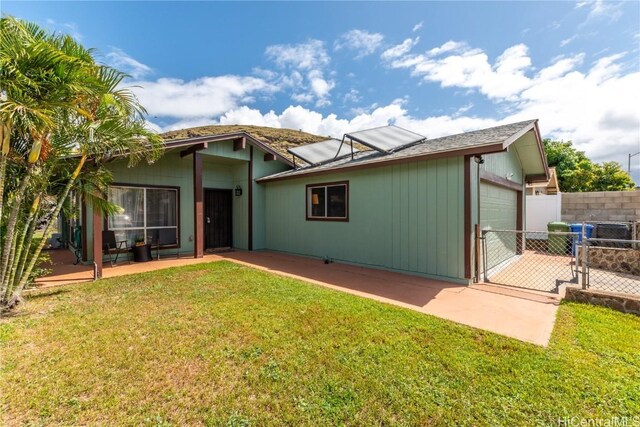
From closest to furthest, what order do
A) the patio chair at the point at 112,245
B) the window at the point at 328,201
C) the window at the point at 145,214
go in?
1. the patio chair at the point at 112,245
2. the window at the point at 328,201
3. the window at the point at 145,214

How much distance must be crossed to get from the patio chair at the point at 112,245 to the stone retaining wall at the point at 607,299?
1028cm

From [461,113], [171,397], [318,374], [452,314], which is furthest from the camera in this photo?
[461,113]

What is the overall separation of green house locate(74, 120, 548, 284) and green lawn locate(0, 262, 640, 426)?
238 centimetres

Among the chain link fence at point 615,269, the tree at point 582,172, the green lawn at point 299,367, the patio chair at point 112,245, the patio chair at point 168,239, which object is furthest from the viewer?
the tree at point 582,172

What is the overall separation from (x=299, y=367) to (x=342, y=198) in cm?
559

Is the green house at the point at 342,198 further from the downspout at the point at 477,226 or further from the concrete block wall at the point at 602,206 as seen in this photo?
the concrete block wall at the point at 602,206

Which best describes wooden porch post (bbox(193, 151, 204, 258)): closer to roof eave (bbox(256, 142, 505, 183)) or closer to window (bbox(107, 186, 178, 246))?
window (bbox(107, 186, 178, 246))

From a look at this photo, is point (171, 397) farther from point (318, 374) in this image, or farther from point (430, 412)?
point (430, 412)

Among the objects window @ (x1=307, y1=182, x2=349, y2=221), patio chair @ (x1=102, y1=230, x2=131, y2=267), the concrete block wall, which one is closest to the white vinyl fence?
the concrete block wall

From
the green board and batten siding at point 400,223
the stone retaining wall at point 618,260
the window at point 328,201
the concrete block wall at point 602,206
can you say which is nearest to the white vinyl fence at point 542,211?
the concrete block wall at point 602,206

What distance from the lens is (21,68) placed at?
3404 mm

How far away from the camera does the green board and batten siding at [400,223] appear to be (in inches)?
222

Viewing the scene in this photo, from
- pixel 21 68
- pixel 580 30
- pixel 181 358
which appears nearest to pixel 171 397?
pixel 181 358

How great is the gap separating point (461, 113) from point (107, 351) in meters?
14.3
